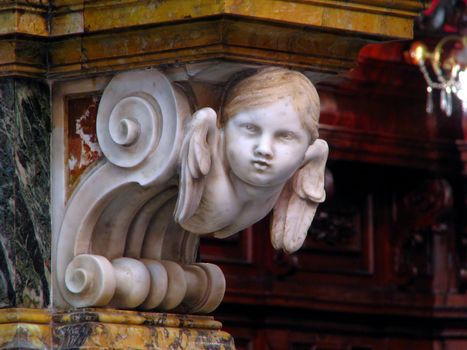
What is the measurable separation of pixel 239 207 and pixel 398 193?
3.58 metres

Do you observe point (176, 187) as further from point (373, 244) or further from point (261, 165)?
point (373, 244)

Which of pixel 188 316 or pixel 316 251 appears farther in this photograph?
pixel 316 251

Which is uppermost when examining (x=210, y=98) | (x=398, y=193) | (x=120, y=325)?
(x=398, y=193)

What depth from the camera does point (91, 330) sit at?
4.49 m

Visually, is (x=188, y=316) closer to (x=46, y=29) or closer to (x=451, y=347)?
(x=46, y=29)

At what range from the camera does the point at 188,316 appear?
4.66 metres

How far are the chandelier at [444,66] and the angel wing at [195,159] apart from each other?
131 inches

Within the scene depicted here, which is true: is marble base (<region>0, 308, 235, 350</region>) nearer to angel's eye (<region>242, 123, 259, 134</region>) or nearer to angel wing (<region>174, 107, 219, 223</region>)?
angel wing (<region>174, 107, 219, 223</region>)

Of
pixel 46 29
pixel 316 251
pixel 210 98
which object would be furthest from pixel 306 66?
pixel 316 251

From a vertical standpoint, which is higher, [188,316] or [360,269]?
[360,269]

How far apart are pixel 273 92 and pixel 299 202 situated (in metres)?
0.27

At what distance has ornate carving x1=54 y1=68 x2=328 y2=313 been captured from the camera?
4422 millimetres

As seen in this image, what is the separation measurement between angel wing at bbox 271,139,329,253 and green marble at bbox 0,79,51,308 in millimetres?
452

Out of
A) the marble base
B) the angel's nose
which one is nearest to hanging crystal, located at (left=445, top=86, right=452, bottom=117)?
the marble base
